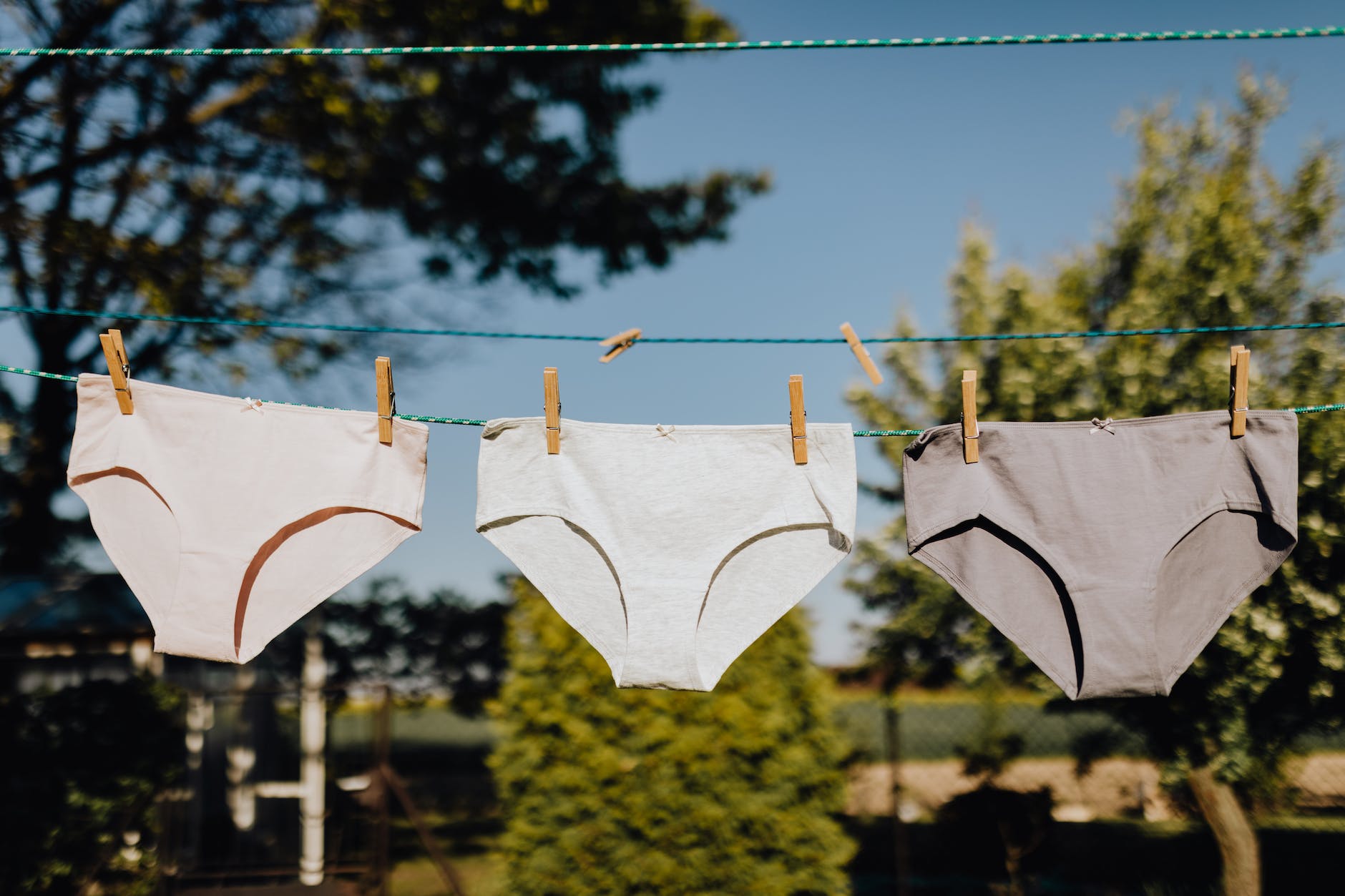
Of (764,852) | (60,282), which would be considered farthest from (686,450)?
(60,282)

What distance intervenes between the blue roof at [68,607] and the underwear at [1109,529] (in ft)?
20.9

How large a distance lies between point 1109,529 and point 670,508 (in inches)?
50.2

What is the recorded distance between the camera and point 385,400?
253 centimetres

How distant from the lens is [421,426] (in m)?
2.64

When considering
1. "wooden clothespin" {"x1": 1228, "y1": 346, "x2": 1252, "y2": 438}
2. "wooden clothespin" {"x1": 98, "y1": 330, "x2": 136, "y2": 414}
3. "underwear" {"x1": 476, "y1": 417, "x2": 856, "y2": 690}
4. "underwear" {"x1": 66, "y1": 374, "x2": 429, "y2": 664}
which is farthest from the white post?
"wooden clothespin" {"x1": 1228, "y1": 346, "x2": 1252, "y2": 438}

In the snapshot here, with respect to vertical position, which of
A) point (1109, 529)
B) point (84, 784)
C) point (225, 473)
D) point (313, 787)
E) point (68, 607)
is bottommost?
point (313, 787)

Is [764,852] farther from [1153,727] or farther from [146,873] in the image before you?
[146,873]

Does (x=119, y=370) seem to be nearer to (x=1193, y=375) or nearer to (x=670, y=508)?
(x=670, y=508)

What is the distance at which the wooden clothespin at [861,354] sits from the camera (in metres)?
2.35

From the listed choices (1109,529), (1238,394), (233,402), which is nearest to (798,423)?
(1109,529)

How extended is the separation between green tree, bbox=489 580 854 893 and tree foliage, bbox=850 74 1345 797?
4.51ft

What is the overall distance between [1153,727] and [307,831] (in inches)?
236

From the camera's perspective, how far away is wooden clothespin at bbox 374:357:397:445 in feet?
8.13

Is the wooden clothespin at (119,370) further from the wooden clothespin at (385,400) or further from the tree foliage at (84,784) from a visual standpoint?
the tree foliage at (84,784)
